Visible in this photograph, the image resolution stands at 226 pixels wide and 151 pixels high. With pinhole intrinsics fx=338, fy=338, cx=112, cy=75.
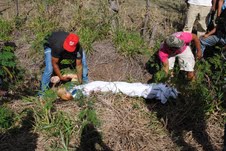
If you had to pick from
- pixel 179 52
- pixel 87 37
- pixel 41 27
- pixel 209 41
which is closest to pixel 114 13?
pixel 87 37

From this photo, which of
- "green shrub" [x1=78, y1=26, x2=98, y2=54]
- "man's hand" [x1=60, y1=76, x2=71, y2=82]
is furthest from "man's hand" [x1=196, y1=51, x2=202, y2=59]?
"man's hand" [x1=60, y1=76, x2=71, y2=82]

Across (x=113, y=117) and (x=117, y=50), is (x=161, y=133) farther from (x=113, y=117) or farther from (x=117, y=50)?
(x=117, y=50)

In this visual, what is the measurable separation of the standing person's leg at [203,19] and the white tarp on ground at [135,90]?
192cm

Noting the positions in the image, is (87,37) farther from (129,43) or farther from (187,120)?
(187,120)

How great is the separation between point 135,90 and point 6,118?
67.4 inches

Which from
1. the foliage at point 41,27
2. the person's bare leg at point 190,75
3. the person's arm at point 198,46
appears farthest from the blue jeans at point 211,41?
the foliage at point 41,27

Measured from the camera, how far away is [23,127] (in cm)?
412

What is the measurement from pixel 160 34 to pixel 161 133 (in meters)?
2.83

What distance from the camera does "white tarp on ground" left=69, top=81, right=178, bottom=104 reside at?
14.7 ft

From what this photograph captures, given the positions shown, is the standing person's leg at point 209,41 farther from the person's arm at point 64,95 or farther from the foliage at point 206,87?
the person's arm at point 64,95

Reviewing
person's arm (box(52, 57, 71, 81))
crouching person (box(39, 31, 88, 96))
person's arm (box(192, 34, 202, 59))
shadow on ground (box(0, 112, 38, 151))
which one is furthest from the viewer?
person's arm (box(192, 34, 202, 59))

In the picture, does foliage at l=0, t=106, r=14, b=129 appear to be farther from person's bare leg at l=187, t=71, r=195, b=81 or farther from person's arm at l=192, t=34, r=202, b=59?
person's arm at l=192, t=34, r=202, b=59

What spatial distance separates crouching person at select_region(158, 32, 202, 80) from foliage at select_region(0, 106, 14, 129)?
226 cm

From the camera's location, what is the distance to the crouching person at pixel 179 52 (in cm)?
491
